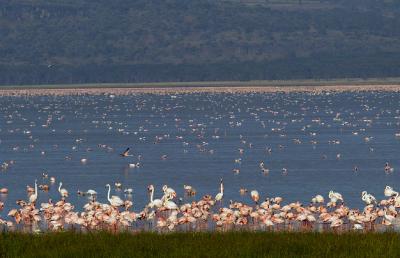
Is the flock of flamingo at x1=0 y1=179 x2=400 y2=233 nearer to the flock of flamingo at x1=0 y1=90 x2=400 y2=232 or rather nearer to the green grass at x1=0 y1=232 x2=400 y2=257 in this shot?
the flock of flamingo at x1=0 y1=90 x2=400 y2=232

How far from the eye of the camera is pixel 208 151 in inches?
1858

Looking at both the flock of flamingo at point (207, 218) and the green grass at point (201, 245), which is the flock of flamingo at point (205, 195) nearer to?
the flock of flamingo at point (207, 218)

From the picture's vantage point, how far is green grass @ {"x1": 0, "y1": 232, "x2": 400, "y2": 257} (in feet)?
53.8

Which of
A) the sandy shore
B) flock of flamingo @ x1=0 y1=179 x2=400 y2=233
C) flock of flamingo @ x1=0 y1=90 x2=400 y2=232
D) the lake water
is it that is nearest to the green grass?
flock of flamingo @ x1=0 y1=90 x2=400 y2=232

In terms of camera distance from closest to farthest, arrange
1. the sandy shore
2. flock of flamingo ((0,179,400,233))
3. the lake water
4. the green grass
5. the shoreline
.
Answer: the green grass, flock of flamingo ((0,179,400,233)), the lake water, the shoreline, the sandy shore

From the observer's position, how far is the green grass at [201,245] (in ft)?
53.8

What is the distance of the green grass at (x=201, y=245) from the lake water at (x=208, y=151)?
1100 centimetres

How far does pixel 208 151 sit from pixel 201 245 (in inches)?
1189

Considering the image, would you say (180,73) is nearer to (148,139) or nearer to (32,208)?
(148,139)

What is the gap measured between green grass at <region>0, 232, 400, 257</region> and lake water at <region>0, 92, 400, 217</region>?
1100 cm

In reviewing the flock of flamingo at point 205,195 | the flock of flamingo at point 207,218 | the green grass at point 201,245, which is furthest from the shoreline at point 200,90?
the green grass at point 201,245

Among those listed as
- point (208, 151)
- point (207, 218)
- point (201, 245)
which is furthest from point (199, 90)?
point (201, 245)

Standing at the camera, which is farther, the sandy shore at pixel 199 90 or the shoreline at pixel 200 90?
the sandy shore at pixel 199 90

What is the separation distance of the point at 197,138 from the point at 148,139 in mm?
2056
